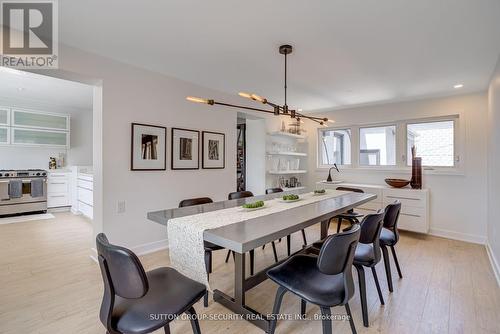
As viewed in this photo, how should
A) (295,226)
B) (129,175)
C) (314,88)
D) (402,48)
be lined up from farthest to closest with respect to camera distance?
(314,88) < (129,175) < (402,48) < (295,226)

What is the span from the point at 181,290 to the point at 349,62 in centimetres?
292

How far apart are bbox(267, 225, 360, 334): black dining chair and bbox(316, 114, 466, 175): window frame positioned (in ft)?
12.3

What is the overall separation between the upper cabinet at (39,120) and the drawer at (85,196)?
5.39ft

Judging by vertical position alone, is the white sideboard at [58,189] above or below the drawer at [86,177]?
below

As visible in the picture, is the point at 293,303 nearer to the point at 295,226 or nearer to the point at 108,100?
the point at 295,226

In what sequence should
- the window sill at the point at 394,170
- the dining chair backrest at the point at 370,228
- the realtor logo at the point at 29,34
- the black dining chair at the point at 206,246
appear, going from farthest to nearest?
the window sill at the point at 394,170, the black dining chair at the point at 206,246, the realtor logo at the point at 29,34, the dining chair backrest at the point at 370,228

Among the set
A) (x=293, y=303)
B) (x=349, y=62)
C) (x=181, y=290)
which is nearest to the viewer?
(x=181, y=290)

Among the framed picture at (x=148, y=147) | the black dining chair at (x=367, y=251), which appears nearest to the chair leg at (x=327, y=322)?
the black dining chair at (x=367, y=251)

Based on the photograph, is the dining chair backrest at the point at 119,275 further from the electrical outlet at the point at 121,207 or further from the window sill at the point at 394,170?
the window sill at the point at 394,170

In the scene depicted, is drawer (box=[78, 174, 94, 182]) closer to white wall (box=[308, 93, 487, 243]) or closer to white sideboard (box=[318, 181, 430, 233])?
white sideboard (box=[318, 181, 430, 233])

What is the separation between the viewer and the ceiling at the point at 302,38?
6.24ft

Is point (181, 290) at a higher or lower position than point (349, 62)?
lower

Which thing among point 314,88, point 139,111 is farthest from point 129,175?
point 314,88

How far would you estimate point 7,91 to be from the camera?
4.62 meters
